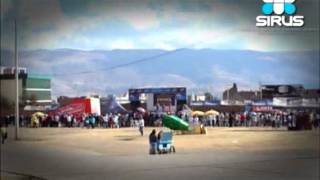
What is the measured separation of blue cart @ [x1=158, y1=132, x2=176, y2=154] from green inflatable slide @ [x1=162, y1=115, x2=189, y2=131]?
14 cm

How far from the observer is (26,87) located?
12352mm

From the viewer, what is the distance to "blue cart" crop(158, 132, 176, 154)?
470 inches

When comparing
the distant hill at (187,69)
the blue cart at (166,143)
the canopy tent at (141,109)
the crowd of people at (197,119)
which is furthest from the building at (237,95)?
the canopy tent at (141,109)

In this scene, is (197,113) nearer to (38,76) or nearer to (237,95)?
(237,95)

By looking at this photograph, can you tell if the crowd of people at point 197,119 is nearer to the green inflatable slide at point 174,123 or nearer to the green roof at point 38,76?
the green inflatable slide at point 174,123

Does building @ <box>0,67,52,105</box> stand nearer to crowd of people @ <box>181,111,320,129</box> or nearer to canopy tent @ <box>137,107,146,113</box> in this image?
canopy tent @ <box>137,107,146,113</box>

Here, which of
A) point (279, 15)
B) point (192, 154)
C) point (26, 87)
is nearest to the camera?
point (279, 15)

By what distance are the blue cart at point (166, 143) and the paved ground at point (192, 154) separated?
0.32ft

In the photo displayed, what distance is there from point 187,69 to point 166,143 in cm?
129

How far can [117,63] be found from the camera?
11812 mm

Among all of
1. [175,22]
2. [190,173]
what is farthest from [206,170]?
[175,22]

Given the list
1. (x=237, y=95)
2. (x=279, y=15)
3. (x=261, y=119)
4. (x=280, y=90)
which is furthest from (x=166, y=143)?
(x=279, y=15)

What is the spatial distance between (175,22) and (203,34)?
0.50 m

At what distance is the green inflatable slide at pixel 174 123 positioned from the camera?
39.0 ft
